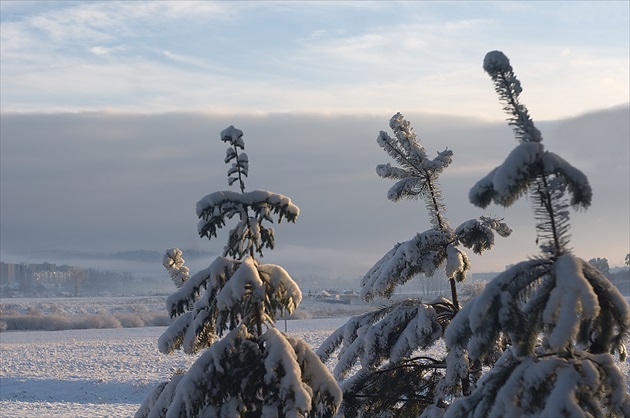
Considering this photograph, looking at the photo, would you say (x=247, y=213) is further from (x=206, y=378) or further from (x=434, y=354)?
(x=434, y=354)

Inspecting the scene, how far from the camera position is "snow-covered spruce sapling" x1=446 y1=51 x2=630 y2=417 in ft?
11.9

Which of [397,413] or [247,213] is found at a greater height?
[247,213]

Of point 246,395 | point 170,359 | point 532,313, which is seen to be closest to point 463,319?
point 532,313

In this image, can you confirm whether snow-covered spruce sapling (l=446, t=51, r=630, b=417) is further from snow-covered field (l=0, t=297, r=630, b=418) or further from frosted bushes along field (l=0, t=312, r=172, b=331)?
frosted bushes along field (l=0, t=312, r=172, b=331)

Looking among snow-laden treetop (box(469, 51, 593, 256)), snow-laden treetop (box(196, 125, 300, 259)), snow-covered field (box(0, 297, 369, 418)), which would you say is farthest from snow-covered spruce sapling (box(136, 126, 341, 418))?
snow-covered field (box(0, 297, 369, 418))

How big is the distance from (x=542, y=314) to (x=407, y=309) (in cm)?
359

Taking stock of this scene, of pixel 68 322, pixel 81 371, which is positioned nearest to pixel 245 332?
pixel 81 371

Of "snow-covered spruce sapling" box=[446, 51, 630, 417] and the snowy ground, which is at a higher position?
"snow-covered spruce sapling" box=[446, 51, 630, 417]

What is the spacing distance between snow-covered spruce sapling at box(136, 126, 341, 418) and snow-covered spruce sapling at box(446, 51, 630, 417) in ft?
3.98

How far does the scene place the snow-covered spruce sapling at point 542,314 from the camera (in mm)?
3639

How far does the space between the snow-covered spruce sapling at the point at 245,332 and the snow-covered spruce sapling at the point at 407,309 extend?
6.77 feet

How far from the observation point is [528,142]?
3.81m

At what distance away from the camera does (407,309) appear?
735 cm

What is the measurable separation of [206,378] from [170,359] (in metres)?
29.8
